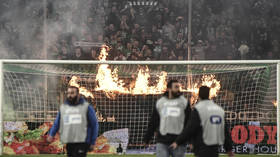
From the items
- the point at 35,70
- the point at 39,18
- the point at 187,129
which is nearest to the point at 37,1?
the point at 39,18

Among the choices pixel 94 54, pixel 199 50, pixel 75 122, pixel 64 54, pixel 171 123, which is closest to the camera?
pixel 75 122

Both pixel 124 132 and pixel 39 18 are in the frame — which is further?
pixel 39 18

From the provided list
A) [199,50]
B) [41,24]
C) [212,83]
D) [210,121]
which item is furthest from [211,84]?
[210,121]

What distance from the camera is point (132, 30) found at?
14625mm

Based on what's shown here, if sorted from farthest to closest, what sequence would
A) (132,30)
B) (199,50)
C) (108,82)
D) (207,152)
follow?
(132,30)
(199,50)
(108,82)
(207,152)

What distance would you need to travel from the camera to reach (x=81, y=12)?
48.5ft

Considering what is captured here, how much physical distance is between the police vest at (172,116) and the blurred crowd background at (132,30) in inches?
276

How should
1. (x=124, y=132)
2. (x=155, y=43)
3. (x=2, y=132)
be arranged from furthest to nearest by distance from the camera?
(x=155, y=43)
(x=124, y=132)
(x=2, y=132)

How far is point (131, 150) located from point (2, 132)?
2.71 meters

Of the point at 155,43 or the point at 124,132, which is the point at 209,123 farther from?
the point at 155,43

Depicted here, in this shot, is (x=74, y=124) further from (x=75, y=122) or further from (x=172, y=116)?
(x=172, y=116)

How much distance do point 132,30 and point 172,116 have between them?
7.68 metres

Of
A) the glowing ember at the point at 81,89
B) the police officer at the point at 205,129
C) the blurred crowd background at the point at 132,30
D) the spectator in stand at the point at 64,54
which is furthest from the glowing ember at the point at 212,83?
the police officer at the point at 205,129

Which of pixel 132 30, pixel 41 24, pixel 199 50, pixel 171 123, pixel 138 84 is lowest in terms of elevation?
pixel 171 123
